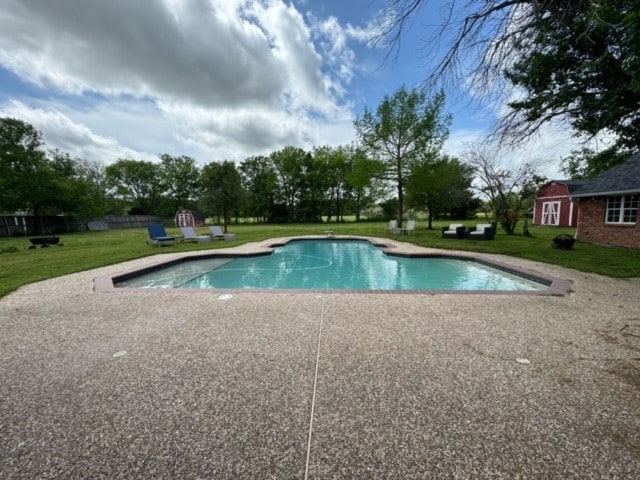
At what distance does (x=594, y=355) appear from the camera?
261cm

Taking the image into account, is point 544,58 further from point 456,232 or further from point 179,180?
point 179,180

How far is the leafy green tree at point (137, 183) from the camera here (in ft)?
128

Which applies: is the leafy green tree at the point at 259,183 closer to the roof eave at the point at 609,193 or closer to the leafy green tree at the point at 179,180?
the leafy green tree at the point at 179,180

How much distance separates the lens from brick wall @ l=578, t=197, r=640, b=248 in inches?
386

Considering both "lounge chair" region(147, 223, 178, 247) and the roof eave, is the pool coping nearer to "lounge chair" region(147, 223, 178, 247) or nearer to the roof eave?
"lounge chair" region(147, 223, 178, 247)

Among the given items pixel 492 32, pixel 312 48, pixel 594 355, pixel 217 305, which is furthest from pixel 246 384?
pixel 312 48

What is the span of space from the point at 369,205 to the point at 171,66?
34136 mm

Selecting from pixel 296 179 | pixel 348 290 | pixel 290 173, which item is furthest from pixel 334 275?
pixel 290 173

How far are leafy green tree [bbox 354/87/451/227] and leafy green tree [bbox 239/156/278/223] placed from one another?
25.2 meters

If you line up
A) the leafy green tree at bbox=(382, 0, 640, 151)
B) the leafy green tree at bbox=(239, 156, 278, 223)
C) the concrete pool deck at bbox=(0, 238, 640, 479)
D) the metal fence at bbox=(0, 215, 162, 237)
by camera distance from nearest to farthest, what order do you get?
the concrete pool deck at bbox=(0, 238, 640, 479) < the leafy green tree at bbox=(382, 0, 640, 151) < the metal fence at bbox=(0, 215, 162, 237) < the leafy green tree at bbox=(239, 156, 278, 223)

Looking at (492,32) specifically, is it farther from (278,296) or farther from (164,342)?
(164,342)

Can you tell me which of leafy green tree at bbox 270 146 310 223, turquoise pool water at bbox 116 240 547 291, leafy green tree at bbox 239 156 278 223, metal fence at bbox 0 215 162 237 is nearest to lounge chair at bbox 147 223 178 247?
turquoise pool water at bbox 116 240 547 291

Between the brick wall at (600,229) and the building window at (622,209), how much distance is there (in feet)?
0.56

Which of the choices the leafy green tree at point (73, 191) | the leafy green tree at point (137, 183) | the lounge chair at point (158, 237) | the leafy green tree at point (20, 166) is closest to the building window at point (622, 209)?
the lounge chair at point (158, 237)
